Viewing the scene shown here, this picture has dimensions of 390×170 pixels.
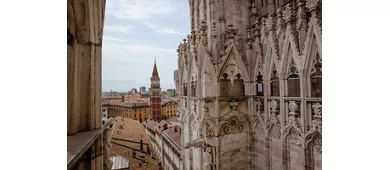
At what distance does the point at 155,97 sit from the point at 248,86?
110 ft

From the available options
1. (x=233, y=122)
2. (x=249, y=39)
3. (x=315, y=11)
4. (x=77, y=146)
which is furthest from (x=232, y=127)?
(x=77, y=146)

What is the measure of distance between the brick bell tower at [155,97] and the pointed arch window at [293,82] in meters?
32.6

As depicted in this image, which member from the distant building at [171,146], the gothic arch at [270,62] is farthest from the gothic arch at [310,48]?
the distant building at [171,146]

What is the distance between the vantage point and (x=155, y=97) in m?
36.5

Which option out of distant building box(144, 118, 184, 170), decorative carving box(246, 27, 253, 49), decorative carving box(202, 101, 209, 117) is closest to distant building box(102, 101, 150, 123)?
distant building box(144, 118, 184, 170)

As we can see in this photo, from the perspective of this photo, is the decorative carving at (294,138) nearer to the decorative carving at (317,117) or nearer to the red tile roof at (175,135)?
the decorative carving at (317,117)

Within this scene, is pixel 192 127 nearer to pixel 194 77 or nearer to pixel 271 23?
pixel 194 77

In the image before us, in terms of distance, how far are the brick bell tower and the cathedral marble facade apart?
3126 cm

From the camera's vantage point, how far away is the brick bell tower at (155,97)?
35.3 meters

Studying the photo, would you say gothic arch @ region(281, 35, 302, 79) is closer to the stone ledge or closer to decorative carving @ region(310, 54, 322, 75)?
decorative carving @ region(310, 54, 322, 75)

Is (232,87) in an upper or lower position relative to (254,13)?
lower

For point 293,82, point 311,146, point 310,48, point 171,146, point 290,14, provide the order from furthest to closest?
point 171,146
point 293,82
point 290,14
point 311,146
point 310,48

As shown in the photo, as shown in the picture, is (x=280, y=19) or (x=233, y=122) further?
(x=233, y=122)

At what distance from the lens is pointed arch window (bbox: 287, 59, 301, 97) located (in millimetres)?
3432
